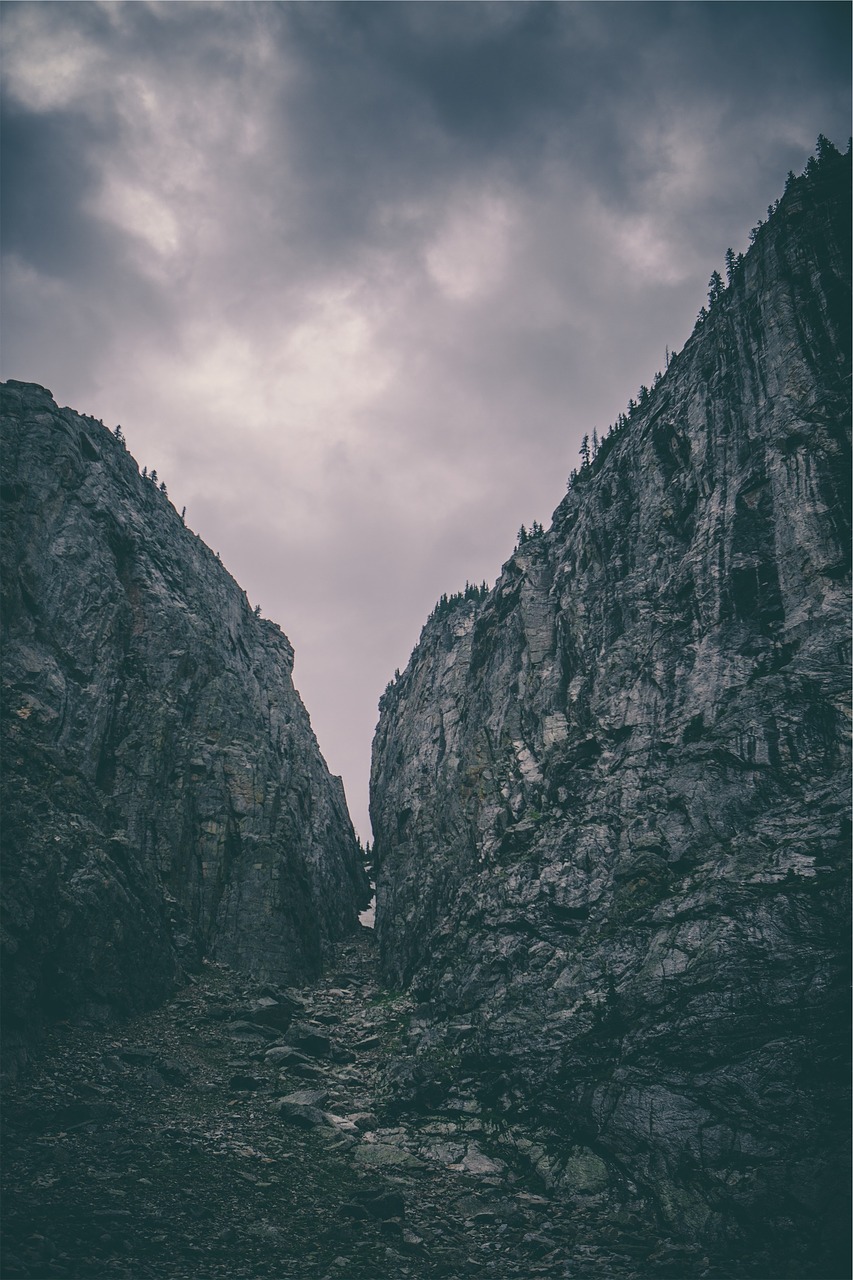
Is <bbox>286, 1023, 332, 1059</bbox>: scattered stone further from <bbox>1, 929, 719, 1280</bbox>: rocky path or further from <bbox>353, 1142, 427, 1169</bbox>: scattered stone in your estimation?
<bbox>353, 1142, 427, 1169</bbox>: scattered stone

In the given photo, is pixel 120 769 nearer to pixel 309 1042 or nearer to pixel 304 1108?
pixel 309 1042

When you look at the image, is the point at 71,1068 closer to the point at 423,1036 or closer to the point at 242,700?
the point at 423,1036

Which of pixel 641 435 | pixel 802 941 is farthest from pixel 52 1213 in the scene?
pixel 641 435

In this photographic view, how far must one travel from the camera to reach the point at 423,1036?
3772cm

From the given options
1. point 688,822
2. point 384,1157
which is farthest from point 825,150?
point 384,1157

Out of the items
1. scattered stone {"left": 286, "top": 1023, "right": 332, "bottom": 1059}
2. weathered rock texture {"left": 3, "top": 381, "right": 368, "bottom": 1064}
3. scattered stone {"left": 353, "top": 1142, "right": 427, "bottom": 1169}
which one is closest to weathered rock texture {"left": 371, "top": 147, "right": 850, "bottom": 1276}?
scattered stone {"left": 353, "top": 1142, "right": 427, "bottom": 1169}

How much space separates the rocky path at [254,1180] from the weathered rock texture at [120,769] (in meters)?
4.96

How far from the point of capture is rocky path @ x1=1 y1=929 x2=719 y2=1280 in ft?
61.0

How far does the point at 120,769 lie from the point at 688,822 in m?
40.5

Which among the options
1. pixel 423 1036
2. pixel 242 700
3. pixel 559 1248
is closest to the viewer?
pixel 559 1248

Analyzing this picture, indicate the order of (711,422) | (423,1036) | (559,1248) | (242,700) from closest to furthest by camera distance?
(559,1248)
(423,1036)
(711,422)
(242,700)

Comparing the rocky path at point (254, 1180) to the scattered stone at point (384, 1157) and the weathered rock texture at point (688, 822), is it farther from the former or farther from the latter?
the weathered rock texture at point (688, 822)

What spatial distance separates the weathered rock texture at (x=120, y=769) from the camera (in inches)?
1356

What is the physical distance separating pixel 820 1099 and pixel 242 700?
5145 centimetres
